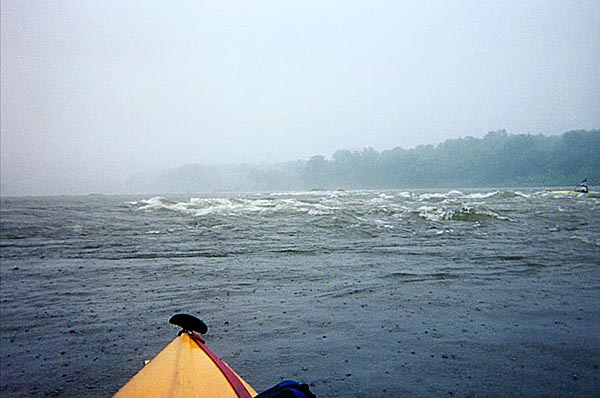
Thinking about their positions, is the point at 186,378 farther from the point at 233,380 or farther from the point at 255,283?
the point at 255,283

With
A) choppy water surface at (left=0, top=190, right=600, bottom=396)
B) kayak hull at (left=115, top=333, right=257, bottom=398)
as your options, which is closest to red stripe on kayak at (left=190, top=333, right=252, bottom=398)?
kayak hull at (left=115, top=333, right=257, bottom=398)

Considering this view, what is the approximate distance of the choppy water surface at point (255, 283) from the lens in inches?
129

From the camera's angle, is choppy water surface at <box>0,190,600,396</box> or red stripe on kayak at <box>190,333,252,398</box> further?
choppy water surface at <box>0,190,600,396</box>

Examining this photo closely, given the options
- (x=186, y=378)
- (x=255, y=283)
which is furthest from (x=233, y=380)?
(x=255, y=283)

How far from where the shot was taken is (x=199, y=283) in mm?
5961

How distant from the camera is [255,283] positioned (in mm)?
5922

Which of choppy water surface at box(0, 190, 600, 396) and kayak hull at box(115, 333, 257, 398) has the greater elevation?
kayak hull at box(115, 333, 257, 398)

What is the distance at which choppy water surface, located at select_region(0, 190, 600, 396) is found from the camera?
327cm

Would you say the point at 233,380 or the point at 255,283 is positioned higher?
Result: the point at 233,380

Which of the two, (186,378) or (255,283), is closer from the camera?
(186,378)

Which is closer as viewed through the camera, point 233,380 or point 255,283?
point 233,380

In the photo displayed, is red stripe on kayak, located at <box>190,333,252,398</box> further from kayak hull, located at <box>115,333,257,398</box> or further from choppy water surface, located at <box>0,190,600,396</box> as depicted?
choppy water surface, located at <box>0,190,600,396</box>

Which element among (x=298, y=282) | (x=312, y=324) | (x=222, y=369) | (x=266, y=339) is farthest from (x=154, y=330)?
(x=298, y=282)

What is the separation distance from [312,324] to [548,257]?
236 inches
